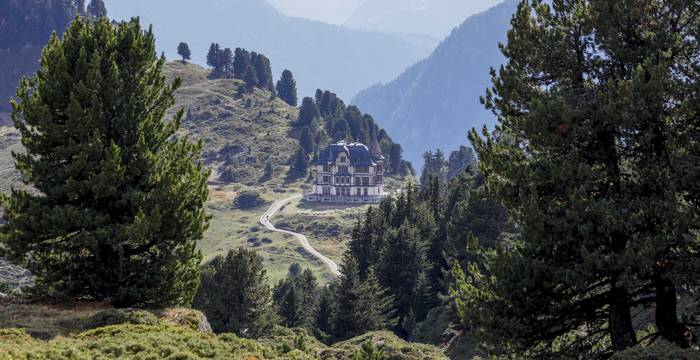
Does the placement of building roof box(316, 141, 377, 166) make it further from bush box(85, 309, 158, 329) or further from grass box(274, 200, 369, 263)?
bush box(85, 309, 158, 329)

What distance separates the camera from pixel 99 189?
970 inches

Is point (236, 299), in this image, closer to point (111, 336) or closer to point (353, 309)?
point (353, 309)

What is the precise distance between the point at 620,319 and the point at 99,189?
18.4 metres

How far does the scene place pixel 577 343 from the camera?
65.4ft

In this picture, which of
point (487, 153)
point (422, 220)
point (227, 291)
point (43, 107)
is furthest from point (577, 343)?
point (422, 220)

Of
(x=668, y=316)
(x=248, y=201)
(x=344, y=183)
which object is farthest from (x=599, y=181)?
(x=344, y=183)

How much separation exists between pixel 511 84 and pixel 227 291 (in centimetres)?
3900

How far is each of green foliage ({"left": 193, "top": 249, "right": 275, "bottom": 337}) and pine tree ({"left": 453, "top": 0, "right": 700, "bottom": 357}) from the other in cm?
3596

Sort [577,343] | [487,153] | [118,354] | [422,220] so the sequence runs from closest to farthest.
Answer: [118,354]
[577,343]
[487,153]
[422,220]

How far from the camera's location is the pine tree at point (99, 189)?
81.8ft

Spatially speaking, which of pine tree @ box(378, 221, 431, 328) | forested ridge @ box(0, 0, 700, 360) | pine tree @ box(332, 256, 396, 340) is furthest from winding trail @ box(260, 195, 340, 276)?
forested ridge @ box(0, 0, 700, 360)

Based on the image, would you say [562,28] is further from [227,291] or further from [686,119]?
[227,291]

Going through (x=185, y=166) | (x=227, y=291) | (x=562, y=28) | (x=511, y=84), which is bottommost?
(x=227, y=291)

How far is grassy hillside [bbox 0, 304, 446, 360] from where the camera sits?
16500 mm
